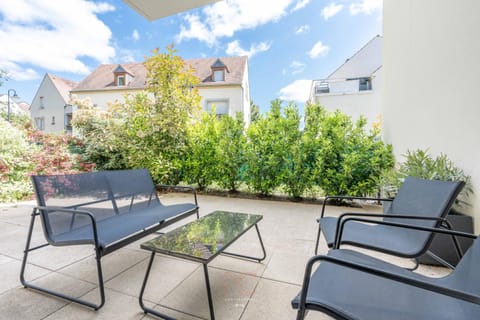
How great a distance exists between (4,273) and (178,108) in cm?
397

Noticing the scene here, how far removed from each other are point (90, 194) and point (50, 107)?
2020cm


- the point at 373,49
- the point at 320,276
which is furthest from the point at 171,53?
the point at 373,49

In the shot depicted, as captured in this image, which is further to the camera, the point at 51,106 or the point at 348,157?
the point at 51,106

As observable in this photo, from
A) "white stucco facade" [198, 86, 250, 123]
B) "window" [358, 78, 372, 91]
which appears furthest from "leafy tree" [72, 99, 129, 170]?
"window" [358, 78, 372, 91]

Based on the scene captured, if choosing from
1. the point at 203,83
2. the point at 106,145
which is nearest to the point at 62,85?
the point at 203,83

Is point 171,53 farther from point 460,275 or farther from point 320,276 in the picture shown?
point 460,275

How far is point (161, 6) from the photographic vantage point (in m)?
3.12

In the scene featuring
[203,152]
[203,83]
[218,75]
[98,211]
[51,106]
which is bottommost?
[98,211]

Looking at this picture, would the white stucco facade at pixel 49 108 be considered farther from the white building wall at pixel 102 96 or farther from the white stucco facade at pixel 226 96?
the white stucco facade at pixel 226 96

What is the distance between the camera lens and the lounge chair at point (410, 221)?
4.58ft

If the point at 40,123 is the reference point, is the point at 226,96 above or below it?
above

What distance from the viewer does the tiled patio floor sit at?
1408 mm

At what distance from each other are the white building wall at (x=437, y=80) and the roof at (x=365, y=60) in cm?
973

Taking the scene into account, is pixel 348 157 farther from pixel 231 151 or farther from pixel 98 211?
pixel 98 211
